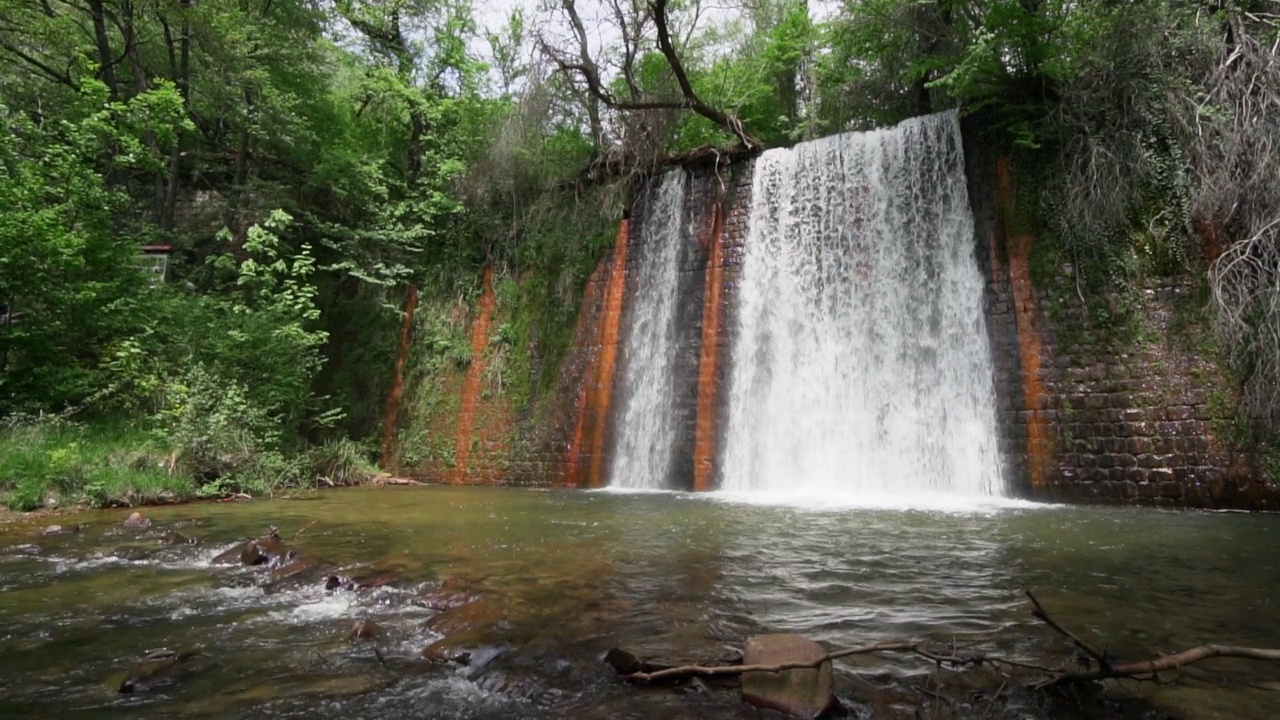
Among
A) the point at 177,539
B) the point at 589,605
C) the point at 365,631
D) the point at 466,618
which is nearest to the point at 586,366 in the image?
the point at 177,539

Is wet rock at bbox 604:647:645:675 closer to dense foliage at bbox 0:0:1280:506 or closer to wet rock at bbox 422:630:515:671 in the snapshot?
wet rock at bbox 422:630:515:671

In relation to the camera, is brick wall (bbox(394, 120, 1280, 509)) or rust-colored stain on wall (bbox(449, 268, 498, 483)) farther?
rust-colored stain on wall (bbox(449, 268, 498, 483))

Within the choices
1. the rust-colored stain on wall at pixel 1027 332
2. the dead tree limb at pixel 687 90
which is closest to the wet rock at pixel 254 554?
the rust-colored stain on wall at pixel 1027 332

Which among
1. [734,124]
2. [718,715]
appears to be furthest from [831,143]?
[718,715]

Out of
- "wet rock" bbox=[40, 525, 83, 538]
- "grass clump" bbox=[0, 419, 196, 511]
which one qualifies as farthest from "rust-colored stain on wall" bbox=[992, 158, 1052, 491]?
"grass clump" bbox=[0, 419, 196, 511]

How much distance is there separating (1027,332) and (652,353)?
5.67 meters

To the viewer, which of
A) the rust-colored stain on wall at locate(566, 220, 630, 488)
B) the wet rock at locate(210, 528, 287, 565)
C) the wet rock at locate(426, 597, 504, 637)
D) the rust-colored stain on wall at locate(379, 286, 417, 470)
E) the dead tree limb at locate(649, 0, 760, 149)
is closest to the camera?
the wet rock at locate(426, 597, 504, 637)

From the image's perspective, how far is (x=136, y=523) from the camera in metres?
6.12

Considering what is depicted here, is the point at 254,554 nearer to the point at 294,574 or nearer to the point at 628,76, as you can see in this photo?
the point at 294,574

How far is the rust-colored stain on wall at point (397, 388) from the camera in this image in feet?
44.7

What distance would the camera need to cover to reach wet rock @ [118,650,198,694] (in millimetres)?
2229

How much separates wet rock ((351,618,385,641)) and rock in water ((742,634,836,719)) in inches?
62.0

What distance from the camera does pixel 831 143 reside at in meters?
11.3

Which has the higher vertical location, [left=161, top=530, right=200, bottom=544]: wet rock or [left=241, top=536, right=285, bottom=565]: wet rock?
[left=241, top=536, right=285, bottom=565]: wet rock
